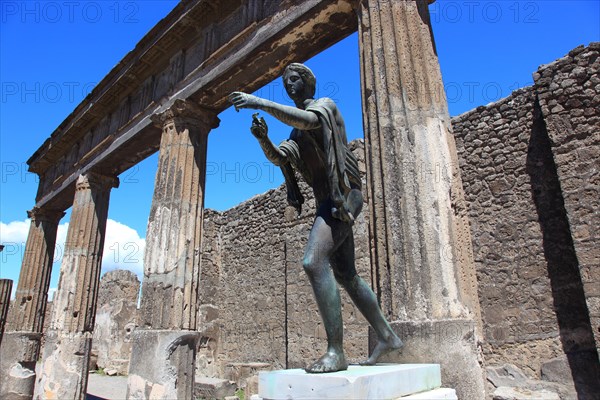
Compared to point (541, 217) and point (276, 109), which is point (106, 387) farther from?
point (276, 109)

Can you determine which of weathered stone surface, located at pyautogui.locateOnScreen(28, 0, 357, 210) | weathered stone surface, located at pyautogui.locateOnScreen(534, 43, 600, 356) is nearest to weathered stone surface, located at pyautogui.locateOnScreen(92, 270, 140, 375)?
weathered stone surface, located at pyautogui.locateOnScreen(28, 0, 357, 210)

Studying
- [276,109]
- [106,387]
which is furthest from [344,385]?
[106,387]

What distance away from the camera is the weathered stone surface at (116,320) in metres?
13.5

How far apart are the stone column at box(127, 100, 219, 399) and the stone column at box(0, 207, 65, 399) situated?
549cm

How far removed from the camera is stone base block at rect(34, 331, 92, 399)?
715 centimetres

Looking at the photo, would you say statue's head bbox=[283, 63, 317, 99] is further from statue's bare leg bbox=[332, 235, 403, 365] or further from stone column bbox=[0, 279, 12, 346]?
stone column bbox=[0, 279, 12, 346]

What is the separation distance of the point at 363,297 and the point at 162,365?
3.36 m

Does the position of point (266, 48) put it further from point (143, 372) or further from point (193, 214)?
point (143, 372)

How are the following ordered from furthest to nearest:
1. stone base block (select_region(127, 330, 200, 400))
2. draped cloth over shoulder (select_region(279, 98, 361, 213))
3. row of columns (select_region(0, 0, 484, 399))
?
stone base block (select_region(127, 330, 200, 400)) → row of columns (select_region(0, 0, 484, 399)) → draped cloth over shoulder (select_region(279, 98, 361, 213))

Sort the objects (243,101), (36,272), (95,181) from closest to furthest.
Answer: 1. (243,101)
2. (95,181)
3. (36,272)

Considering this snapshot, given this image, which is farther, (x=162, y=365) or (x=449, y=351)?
(x=162, y=365)

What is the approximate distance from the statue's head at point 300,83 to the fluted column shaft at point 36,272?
31.9 feet

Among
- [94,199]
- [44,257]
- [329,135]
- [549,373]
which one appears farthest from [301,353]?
[329,135]

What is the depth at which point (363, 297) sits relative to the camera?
238cm
